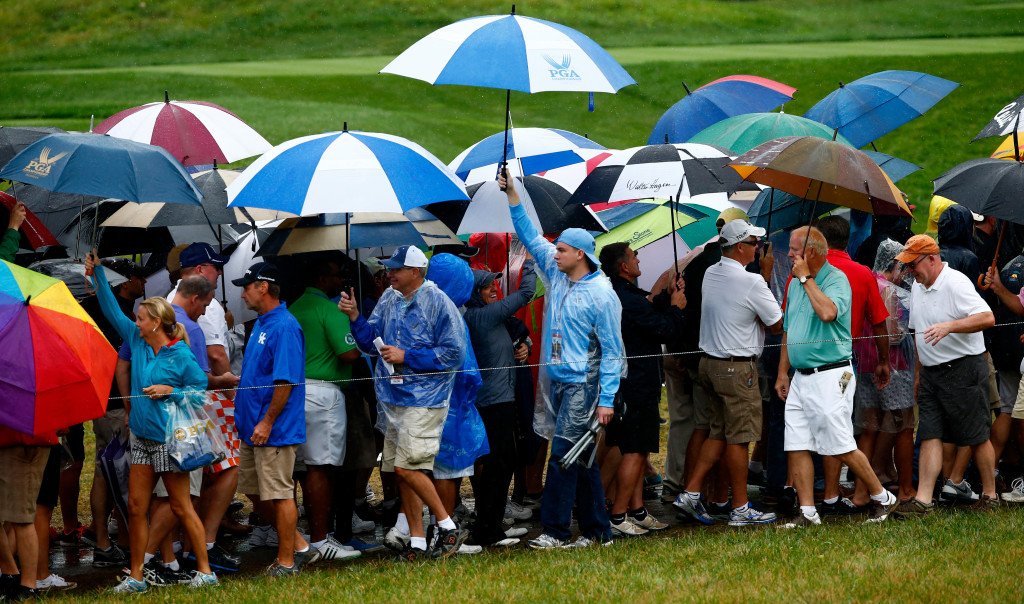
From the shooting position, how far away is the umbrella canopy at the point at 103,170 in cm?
681

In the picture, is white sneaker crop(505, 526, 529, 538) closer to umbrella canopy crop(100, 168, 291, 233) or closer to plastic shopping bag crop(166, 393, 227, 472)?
plastic shopping bag crop(166, 393, 227, 472)

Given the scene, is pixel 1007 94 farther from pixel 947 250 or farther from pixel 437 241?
pixel 437 241

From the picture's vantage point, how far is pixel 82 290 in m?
8.30

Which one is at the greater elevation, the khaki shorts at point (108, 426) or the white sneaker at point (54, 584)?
the khaki shorts at point (108, 426)

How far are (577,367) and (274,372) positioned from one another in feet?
5.63

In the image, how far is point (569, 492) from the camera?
7320 millimetres

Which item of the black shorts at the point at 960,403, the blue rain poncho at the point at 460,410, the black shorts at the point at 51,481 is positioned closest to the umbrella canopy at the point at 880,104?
the black shorts at the point at 960,403

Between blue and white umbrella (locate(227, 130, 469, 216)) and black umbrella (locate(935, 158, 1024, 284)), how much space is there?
324 centimetres

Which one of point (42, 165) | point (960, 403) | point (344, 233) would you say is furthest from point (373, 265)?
point (960, 403)

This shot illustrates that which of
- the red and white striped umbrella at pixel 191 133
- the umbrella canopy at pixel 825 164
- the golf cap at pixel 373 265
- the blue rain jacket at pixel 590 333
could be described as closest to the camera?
the blue rain jacket at pixel 590 333

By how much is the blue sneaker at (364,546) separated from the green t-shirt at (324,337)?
1083mm

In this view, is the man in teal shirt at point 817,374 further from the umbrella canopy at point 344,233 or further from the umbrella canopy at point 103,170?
the umbrella canopy at point 103,170

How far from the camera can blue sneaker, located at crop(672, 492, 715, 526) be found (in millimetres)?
8000

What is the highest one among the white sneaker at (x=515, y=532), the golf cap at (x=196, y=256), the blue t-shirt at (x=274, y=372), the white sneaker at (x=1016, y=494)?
the golf cap at (x=196, y=256)
